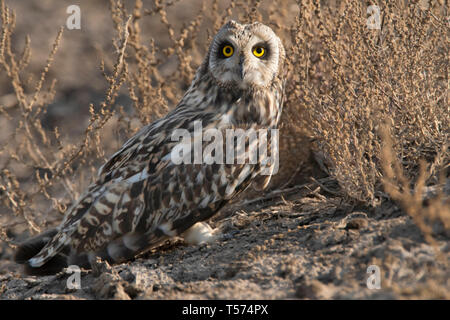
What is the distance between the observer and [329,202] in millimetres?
4012

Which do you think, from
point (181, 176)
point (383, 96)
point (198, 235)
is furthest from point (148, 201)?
point (383, 96)

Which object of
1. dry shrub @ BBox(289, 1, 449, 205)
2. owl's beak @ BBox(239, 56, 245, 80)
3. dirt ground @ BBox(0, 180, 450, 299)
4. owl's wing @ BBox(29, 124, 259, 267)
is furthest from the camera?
owl's beak @ BBox(239, 56, 245, 80)

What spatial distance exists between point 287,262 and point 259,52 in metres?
1.54

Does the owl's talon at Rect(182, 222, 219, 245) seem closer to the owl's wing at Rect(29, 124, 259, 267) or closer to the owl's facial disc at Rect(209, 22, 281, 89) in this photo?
the owl's wing at Rect(29, 124, 259, 267)

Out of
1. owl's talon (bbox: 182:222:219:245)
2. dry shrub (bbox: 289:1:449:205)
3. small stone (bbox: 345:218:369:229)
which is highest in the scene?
dry shrub (bbox: 289:1:449:205)

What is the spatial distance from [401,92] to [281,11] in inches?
73.3

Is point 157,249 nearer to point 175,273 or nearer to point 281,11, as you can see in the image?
point 175,273

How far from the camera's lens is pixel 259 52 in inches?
163

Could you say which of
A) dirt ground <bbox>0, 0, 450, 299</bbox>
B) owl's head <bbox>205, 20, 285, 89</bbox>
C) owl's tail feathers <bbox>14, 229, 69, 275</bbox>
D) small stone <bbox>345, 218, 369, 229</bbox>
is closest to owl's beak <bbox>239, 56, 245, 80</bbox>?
owl's head <bbox>205, 20, 285, 89</bbox>

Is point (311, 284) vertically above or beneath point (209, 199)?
beneath

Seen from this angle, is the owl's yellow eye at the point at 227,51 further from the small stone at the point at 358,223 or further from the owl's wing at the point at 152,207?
the small stone at the point at 358,223

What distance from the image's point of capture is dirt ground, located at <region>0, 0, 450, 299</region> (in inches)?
116

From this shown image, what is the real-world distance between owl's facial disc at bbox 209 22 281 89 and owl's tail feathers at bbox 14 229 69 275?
162 cm
